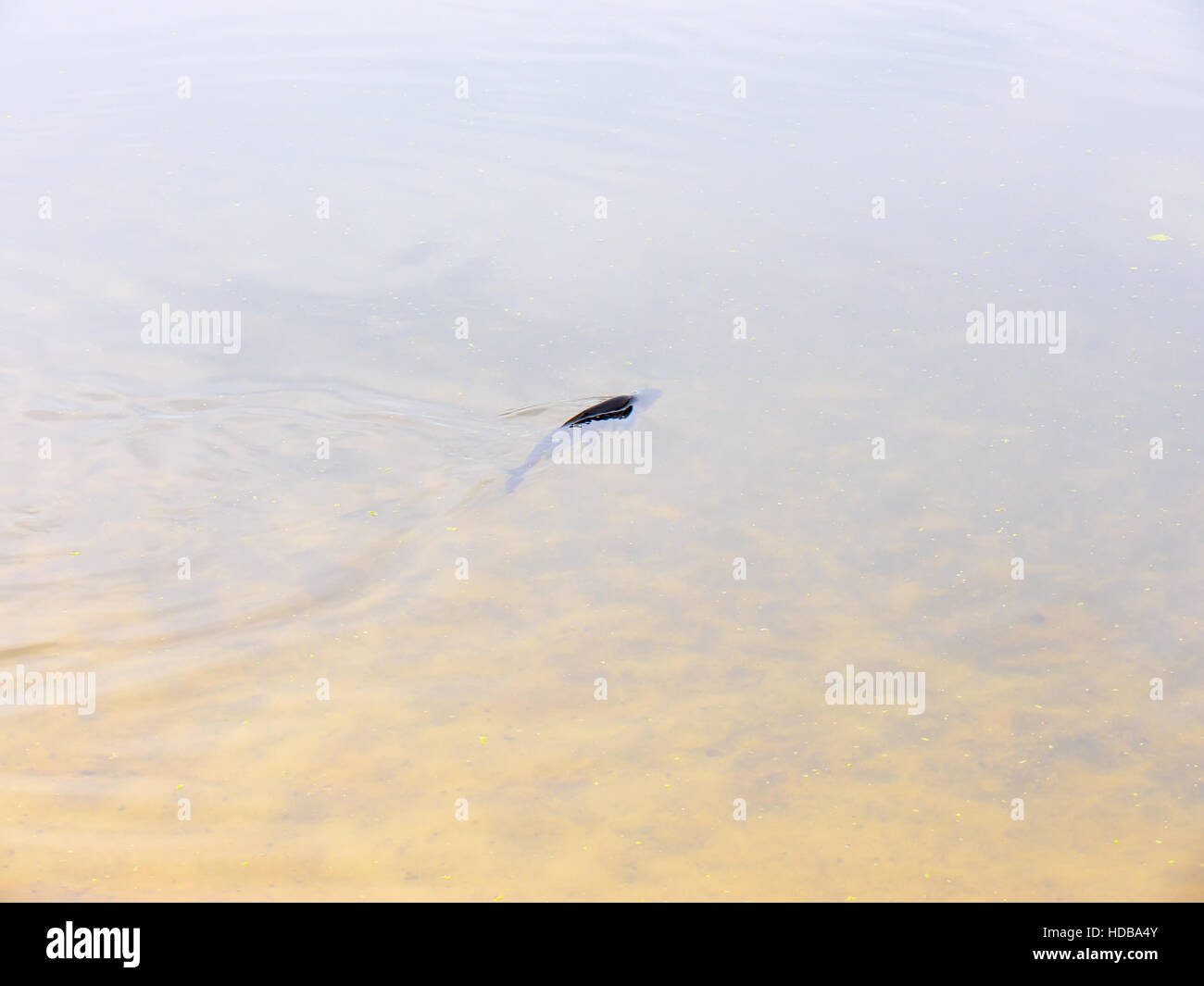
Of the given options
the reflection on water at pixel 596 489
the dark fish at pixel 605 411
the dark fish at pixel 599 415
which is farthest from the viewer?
the dark fish at pixel 605 411

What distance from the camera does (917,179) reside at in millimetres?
9047

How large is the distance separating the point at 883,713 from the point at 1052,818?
810 mm

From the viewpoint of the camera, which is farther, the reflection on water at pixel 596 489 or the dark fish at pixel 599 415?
the dark fish at pixel 599 415

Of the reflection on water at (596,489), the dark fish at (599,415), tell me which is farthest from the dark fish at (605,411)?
A: the reflection on water at (596,489)

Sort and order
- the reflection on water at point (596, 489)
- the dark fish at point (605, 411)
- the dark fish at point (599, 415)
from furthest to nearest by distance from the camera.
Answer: the dark fish at point (605, 411) → the dark fish at point (599, 415) → the reflection on water at point (596, 489)

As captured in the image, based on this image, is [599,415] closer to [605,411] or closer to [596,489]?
[605,411]

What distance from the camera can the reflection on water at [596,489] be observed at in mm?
4086

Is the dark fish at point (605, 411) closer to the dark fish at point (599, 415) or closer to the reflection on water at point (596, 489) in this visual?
the dark fish at point (599, 415)

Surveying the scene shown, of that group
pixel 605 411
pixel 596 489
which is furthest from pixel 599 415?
pixel 596 489

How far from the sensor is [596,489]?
588 cm

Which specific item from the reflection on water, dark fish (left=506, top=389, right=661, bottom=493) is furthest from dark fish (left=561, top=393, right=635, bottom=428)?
the reflection on water

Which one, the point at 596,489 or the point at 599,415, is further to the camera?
the point at 599,415

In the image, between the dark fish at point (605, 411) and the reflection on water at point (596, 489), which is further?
the dark fish at point (605, 411)

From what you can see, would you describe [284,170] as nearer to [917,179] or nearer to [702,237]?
[702,237]
